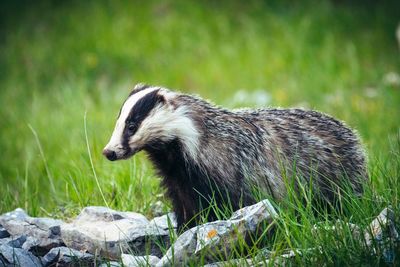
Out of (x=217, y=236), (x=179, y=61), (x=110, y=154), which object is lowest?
(x=217, y=236)

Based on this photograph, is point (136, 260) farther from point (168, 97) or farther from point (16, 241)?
point (168, 97)

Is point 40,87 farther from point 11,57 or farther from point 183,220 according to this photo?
point 183,220

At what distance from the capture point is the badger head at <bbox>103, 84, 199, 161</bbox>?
16.8 feet

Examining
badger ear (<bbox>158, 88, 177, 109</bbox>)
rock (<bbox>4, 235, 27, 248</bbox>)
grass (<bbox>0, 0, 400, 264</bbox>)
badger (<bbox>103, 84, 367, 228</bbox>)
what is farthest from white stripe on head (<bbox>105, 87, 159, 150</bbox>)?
grass (<bbox>0, 0, 400, 264</bbox>)

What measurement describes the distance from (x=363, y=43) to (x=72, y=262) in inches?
309

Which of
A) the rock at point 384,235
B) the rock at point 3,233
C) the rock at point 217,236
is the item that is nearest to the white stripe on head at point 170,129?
the rock at point 217,236

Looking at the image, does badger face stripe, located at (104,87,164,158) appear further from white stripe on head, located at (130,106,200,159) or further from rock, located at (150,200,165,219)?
rock, located at (150,200,165,219)

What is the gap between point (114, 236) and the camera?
5.00 m

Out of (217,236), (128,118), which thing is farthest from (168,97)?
(217,236)

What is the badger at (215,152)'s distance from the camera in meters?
5.16

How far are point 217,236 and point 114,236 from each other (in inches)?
32.5

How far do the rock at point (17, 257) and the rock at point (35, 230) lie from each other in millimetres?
169

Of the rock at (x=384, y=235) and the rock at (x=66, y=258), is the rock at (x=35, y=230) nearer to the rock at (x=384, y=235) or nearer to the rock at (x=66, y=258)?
the rock at (x=66, y=258)

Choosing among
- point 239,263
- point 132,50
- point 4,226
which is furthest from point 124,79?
point 239,263
